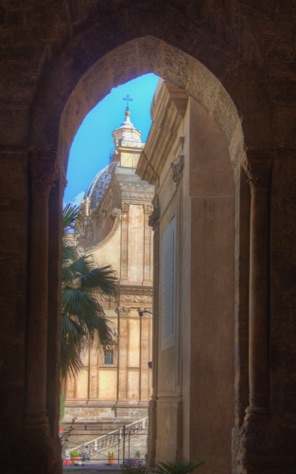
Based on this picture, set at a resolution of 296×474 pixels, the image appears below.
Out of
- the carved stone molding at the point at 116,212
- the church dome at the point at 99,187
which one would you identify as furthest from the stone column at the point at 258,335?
the church dome at the point at 99,187

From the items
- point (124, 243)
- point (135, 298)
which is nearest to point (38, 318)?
point (135, 298)

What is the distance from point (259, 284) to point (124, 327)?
28.8 meters

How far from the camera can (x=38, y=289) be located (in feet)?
24.7

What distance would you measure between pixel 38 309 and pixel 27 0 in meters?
2.97

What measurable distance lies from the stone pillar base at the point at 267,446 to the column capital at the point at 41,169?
9.38 feet

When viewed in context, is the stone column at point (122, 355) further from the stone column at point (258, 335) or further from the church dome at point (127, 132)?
the stone column at point (258, 335)

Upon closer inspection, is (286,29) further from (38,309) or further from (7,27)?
(38,309)

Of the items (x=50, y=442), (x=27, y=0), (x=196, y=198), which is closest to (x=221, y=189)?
(x=196, y=198)

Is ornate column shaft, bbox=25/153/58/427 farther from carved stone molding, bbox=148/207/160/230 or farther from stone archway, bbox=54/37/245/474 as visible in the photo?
carved stone molding, bbox=148/207/160/230

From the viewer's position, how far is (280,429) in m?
7.34

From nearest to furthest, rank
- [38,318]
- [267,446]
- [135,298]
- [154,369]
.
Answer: [267,446] < [38,318] < [154,369] < [135,298]

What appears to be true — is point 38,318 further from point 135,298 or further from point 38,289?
point 135,298

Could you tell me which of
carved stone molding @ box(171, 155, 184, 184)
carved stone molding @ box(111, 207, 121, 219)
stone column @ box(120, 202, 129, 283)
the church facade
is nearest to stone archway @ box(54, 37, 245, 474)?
carved stone molding @ box(171, 155, 184, 184)

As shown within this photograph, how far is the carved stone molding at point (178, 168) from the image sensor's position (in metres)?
12.6
